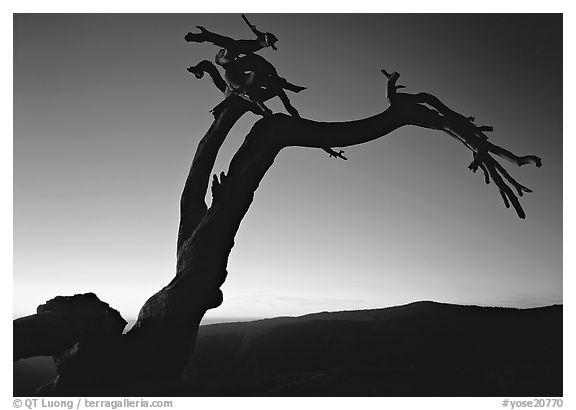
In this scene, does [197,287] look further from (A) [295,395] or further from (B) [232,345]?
(B) [232,345]

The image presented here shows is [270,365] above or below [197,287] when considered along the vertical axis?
below

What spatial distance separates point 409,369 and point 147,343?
3.05 meters

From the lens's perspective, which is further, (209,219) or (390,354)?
(390,354)

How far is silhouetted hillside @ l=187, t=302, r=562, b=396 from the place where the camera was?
5.80 metres

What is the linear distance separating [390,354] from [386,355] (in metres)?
0.06

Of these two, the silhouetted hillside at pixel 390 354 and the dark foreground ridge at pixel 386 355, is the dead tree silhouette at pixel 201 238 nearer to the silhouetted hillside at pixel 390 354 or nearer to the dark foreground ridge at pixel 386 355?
the dark foreground ridge at pixel 386 355

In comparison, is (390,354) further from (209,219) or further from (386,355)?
(209,219)

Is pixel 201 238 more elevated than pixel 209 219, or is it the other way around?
pixel 209 219

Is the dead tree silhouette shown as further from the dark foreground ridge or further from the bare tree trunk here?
the dark foreground ridge

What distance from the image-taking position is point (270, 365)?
23.0 ft

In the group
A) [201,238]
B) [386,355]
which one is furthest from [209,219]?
[386,355]

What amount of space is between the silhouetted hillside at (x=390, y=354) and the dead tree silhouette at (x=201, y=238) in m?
0.79

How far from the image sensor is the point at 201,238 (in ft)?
18.2
